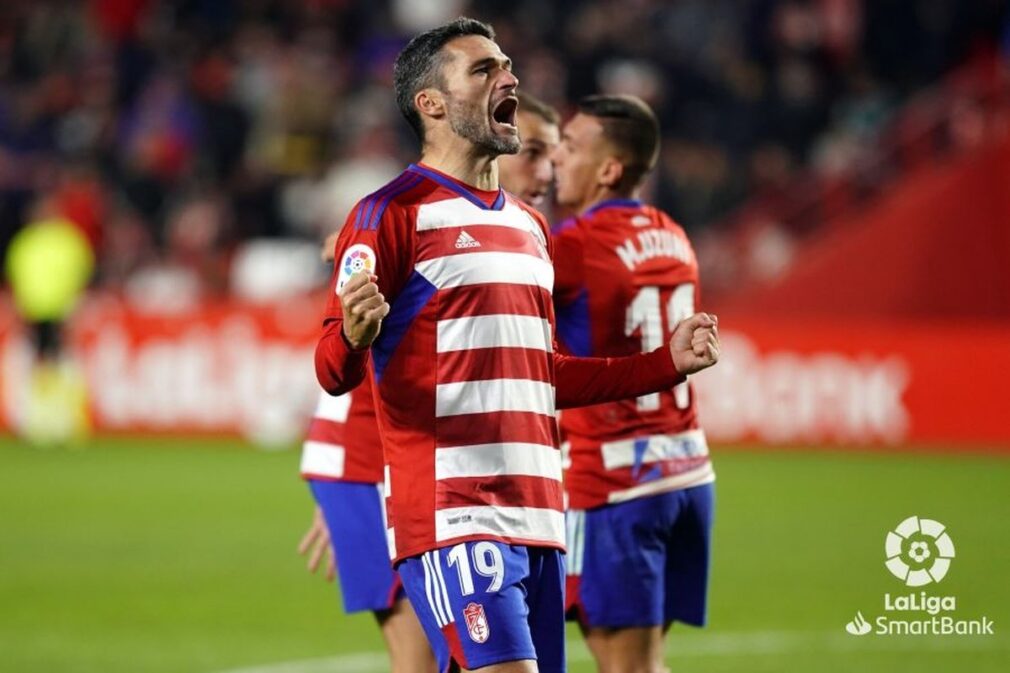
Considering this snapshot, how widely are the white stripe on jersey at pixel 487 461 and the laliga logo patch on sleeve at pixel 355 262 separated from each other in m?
0.56

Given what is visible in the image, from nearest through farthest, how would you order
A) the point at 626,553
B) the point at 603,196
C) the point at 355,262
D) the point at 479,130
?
the point at 355,262
the point at 479,130
the point at 626,553
the point at 603,196

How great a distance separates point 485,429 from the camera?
495 cm

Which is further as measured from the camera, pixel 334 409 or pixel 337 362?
pixel 334 409

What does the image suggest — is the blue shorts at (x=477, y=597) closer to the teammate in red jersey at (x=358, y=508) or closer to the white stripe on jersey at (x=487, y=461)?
the white stripe on jersey at (x=487, y=461)

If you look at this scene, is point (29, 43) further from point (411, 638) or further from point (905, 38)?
point (411, 638)

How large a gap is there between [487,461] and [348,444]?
5.49 ft

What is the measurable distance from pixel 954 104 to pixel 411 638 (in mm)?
14383

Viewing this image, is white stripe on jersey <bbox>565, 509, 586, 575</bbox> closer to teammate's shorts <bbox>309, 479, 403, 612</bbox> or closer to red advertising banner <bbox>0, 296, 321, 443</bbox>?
teammate's shorts <bbox>309, 479, 403, 612</bbox>

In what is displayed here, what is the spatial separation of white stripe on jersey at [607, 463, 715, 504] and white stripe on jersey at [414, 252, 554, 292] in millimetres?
1485

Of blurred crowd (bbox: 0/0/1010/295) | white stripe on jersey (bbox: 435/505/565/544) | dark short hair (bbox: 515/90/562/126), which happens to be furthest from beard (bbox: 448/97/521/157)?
blurred crowd (bbox: 0/0/1010/295)

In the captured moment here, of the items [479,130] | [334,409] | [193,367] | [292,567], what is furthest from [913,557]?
[193,367]

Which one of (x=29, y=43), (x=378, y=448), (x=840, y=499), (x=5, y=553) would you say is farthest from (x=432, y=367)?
(x=29, y=43)

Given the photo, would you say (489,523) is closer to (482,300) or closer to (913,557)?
(482,300)

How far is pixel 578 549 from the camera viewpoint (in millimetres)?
6379
